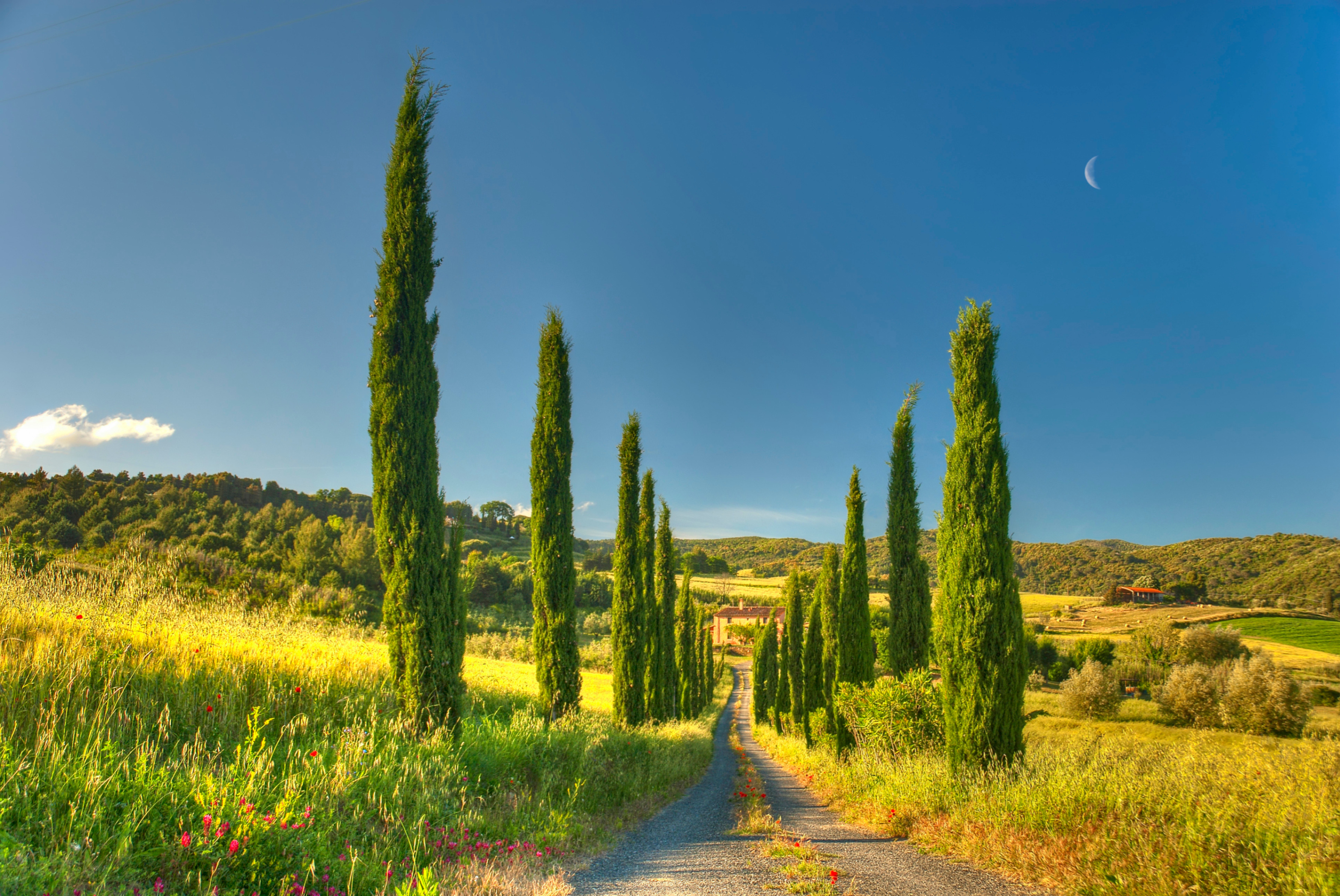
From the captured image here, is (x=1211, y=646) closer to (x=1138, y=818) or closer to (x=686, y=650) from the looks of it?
(x=686, y=650)

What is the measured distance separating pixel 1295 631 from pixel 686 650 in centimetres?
4022

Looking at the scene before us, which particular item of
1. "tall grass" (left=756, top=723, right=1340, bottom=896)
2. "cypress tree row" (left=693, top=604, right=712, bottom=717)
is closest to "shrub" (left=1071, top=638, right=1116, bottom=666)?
"cypress tree row" (left=693, top=604, right=712, bottom=717)

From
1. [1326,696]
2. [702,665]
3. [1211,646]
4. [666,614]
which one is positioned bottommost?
[702,665]

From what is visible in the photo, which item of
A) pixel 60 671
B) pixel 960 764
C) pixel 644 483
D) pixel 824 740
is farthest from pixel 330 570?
pixel 960 764

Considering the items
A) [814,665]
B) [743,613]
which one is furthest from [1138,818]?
[743,613]

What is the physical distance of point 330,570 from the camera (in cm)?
3819

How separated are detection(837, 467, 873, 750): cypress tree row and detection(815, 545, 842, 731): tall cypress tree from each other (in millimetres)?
732

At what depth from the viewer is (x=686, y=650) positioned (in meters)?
26.2

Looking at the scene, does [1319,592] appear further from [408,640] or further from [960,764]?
[408,640]

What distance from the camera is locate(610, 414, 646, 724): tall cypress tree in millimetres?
14562

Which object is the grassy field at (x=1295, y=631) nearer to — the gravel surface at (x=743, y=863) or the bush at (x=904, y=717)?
the bush at (x=904, y=717)

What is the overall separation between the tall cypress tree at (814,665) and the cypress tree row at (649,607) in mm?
5347

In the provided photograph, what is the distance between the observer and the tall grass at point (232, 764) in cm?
295

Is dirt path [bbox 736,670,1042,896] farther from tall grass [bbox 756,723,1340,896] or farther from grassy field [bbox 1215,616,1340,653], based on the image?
grassy field [bbox 1215,616,1340,653]
